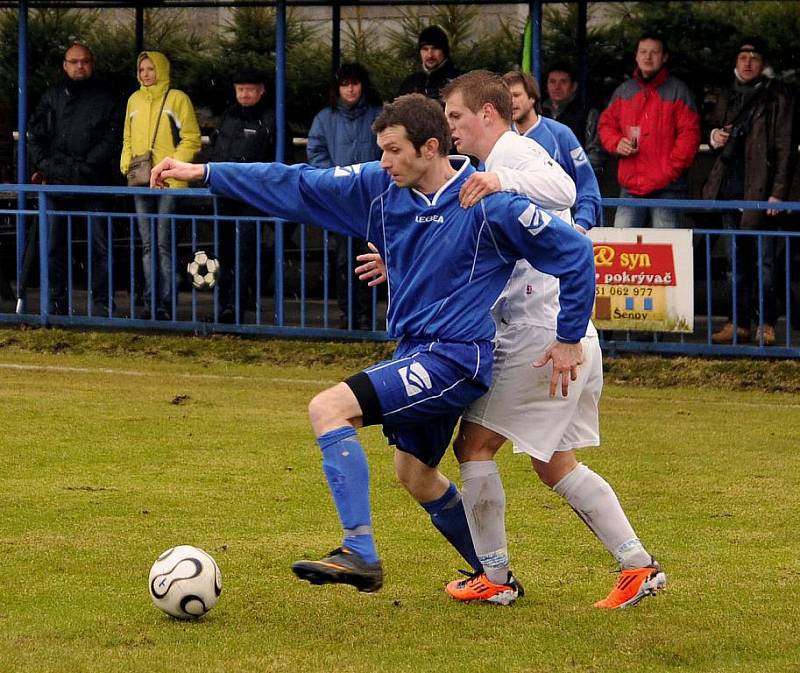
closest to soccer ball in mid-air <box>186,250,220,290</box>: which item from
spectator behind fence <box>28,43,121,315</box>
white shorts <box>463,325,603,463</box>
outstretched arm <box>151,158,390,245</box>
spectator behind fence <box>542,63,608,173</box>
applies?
spectator behind fence <box>28,43,121,315</box>

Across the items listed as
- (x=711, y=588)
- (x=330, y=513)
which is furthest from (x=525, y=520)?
(x=711, y=588)

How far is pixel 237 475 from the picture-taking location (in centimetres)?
845

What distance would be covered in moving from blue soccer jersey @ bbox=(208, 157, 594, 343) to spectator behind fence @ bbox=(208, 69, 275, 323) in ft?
23.5

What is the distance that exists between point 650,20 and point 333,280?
619 cm

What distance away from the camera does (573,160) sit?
8.55 metres

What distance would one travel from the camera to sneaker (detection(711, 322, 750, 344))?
475 inches

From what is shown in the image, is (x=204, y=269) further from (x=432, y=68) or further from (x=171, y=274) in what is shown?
(x=432, y=68)

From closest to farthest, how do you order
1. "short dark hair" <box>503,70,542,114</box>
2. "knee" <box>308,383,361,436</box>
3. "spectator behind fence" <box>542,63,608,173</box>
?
"knee" <box>308,383,361,436</box>, "short dark hair" <box>503,70,542,114</box>, "spectator behind fence" <box>542,63,608,173</box>

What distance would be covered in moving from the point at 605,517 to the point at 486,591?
51 cm

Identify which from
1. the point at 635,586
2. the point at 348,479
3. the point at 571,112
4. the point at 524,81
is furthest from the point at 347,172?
the point at 571,112

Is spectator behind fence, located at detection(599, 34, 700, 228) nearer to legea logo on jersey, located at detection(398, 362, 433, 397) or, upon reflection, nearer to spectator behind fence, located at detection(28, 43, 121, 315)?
spectator behind fence, located at detection(28, 43, 121, 315)

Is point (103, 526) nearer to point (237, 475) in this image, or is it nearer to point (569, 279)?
point (237, 475)

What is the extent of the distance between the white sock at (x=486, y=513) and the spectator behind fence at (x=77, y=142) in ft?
25.4

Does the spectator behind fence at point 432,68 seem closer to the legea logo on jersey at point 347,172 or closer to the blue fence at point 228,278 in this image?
the blue fence at point 228,278
